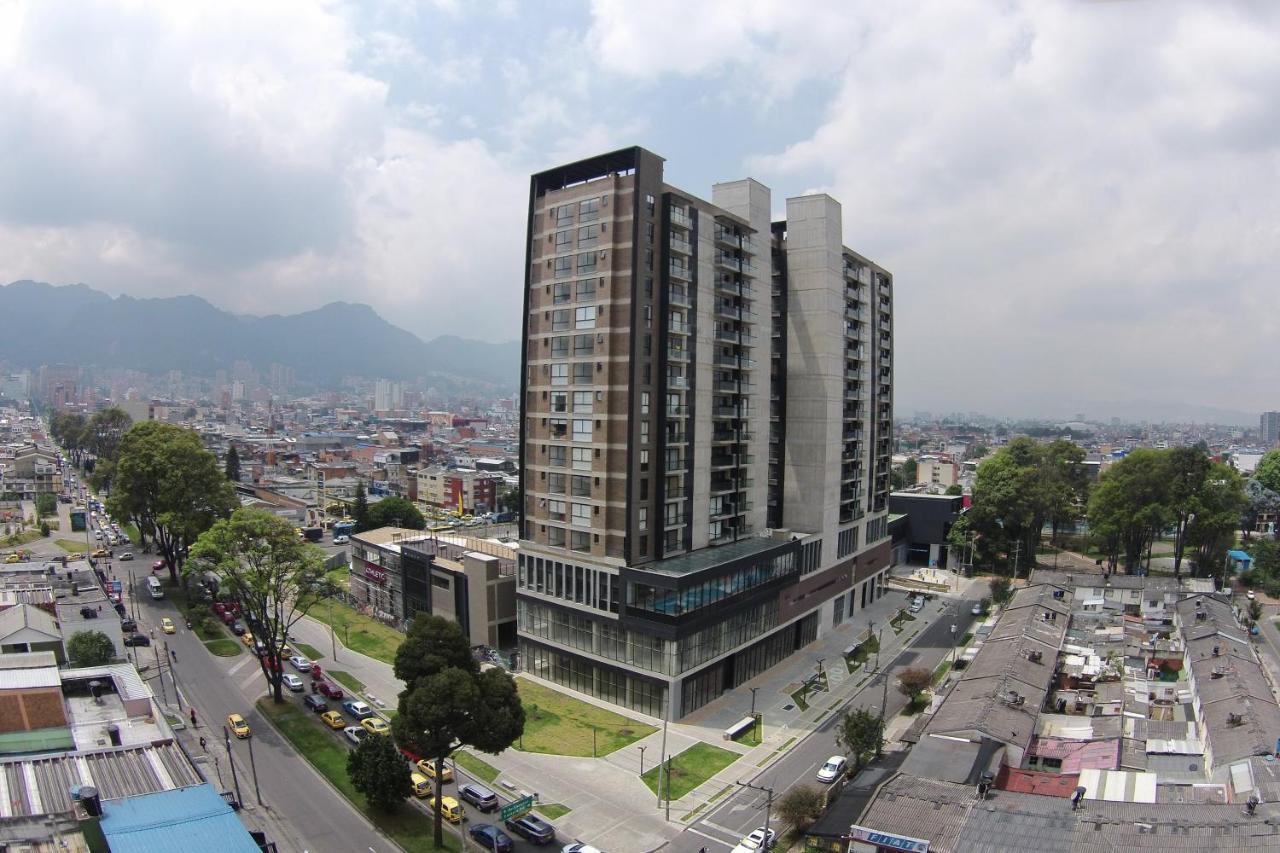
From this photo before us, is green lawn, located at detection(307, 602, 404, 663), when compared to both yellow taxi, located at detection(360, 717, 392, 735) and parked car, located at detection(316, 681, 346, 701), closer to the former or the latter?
parked car, located at detection(316, 681, 346, 701)

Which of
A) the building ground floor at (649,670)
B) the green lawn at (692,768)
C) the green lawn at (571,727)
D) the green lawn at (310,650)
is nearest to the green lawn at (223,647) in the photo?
the green lawn at (310,650)

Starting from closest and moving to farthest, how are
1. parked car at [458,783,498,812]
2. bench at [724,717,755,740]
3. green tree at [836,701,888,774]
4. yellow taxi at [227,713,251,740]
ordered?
parked car at [458,783,498,812], green tree at [836,701,888,774], yellow taxi at [227,713,251,740], bench at [724,717,755,740]

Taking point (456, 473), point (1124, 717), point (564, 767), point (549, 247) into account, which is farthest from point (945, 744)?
point (456, 473)

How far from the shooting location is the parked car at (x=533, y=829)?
30.9 meters

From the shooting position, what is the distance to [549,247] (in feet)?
159

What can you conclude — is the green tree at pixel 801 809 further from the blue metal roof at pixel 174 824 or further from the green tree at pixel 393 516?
the green tree at pixel 393 516

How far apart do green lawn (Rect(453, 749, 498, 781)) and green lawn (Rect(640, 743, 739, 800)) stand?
718cm

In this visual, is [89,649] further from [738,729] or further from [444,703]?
[738,729]

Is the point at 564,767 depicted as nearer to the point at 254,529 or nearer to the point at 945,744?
the point at 945,744

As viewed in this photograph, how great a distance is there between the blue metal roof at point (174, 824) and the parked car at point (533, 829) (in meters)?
10.9

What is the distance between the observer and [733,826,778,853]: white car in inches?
1193

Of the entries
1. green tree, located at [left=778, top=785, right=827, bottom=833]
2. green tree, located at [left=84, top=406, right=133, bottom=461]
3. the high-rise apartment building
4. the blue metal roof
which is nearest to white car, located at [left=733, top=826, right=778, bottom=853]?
green tree, located at [left=778, top=785, right=827, bottom=833]

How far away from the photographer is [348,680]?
48875mm

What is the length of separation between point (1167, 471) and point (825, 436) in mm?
41570
